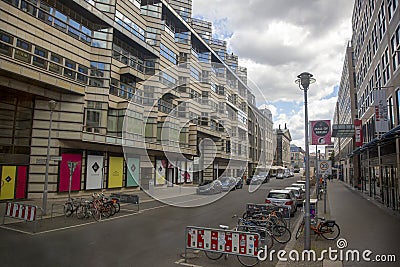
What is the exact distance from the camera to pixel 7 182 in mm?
18984

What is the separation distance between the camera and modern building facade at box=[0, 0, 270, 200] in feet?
63.6

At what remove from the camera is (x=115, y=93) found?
26500mm

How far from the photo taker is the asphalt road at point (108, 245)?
761cm

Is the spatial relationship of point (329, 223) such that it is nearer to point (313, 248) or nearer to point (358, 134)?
point (313, 248)

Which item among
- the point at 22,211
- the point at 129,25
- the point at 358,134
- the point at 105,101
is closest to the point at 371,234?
the point at 22,211

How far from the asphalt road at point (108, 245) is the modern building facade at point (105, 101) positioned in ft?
18.9

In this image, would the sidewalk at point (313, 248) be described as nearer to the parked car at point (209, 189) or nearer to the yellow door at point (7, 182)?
the parked car at point (209, 189)

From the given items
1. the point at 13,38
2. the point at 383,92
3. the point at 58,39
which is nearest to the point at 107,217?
the point at 13,38

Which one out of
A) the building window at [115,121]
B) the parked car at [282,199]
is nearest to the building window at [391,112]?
the parked car at [282,199]

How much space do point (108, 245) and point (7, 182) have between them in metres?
13.6

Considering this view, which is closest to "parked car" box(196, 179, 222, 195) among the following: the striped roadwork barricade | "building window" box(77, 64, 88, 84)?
"building window" box(77, 64, 88, 84)

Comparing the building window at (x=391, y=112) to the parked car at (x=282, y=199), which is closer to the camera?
the parked car at (x=282, y=199)

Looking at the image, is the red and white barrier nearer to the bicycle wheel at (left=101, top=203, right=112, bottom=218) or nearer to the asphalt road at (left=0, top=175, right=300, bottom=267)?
the asphalt road at (left=0, top=175, right=300, bottom=267)

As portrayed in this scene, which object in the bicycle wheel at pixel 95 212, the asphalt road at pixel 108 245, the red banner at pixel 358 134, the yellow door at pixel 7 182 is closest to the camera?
the asphalt road at pixel 108 245
